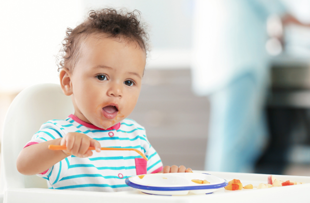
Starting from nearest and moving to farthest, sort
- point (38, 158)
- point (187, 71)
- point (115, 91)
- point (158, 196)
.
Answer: point (158, 196), point (38, 158), point (115, 91), point (187, 71)

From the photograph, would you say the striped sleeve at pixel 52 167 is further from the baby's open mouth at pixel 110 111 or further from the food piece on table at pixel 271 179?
the food piece on table at pixel 271 179

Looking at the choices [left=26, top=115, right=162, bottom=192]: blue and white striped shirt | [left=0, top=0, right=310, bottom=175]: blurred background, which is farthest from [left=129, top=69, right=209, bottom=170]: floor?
[left=26, top=115, right=162, bottom=192]: blue and white striped shirt

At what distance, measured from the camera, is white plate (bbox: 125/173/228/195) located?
0.43 meters

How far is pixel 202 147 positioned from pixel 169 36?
81 centimetres

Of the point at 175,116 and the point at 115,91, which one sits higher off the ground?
A: the point at 175,116

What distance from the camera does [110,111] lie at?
623 millimetres

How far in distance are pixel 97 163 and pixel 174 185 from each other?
227mm

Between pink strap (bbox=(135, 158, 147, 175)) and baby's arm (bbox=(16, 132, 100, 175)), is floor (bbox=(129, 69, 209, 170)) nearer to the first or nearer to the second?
pink strap (bbox=(135, 158, 147, 175))

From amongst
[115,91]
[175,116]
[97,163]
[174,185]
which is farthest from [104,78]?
[175,116]

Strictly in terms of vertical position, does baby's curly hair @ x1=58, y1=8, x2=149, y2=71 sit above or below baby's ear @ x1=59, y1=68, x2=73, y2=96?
above

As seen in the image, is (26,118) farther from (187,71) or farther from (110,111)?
(187,71)

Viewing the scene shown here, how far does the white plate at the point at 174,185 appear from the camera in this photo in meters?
0.43

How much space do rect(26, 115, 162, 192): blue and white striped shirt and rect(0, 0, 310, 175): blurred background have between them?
4.64 feet

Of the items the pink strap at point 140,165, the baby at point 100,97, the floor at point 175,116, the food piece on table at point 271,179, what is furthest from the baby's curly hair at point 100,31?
the floor at point 175,116
